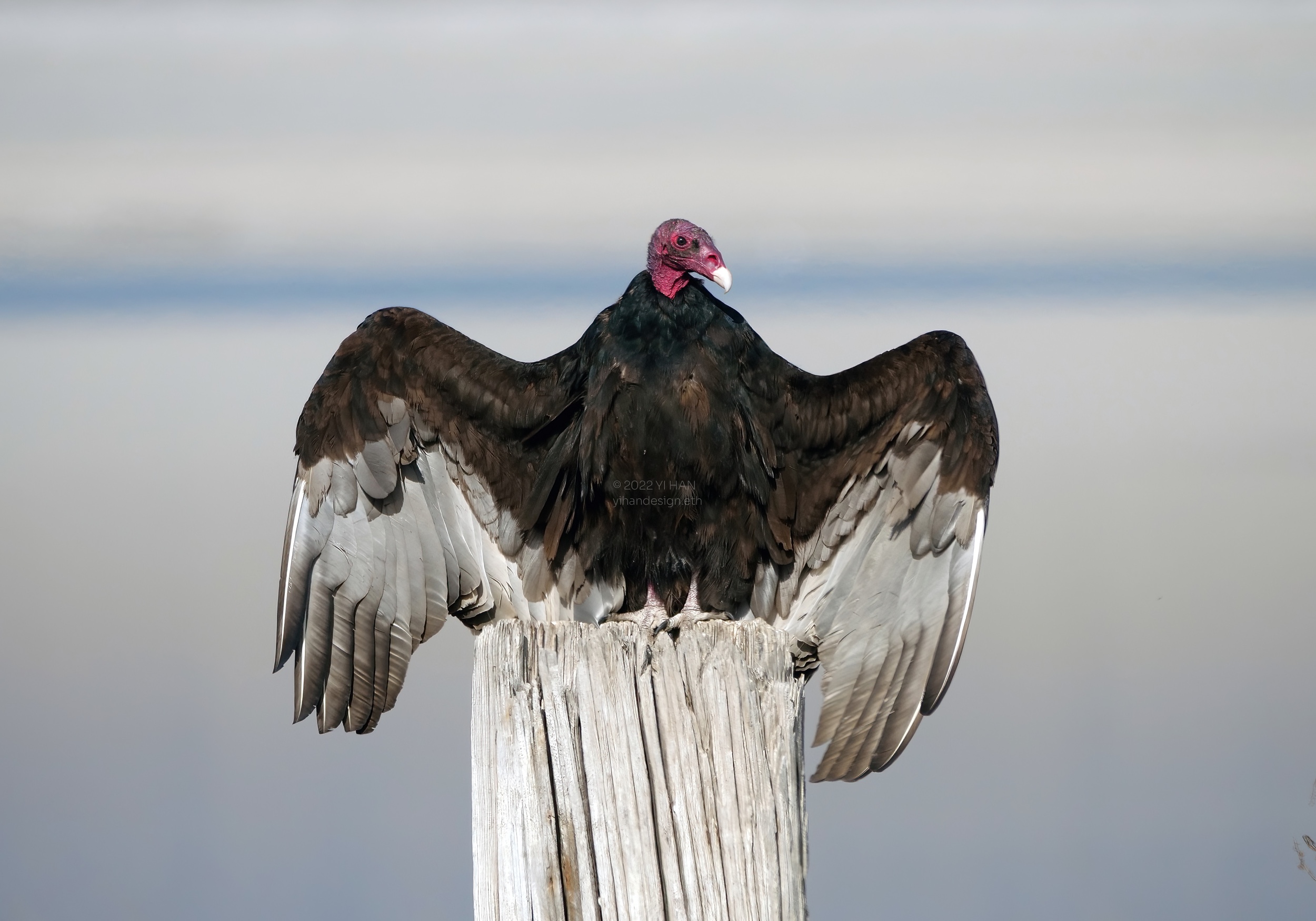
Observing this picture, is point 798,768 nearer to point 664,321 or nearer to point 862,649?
point 862,649

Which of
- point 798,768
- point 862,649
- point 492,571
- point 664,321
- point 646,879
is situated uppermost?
point 664,321

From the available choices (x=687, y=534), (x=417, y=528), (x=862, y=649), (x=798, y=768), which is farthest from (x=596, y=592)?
(x=798, y=768)

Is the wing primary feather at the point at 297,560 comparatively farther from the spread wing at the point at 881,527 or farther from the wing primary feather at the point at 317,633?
the spread wing at the point at 881,527

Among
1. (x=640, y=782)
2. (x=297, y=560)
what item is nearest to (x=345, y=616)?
(x=297, y=560)

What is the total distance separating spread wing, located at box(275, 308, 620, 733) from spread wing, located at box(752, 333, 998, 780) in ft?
2.35

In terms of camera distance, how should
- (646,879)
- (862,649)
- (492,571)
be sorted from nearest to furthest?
(646,879), (862,649), (492,571)

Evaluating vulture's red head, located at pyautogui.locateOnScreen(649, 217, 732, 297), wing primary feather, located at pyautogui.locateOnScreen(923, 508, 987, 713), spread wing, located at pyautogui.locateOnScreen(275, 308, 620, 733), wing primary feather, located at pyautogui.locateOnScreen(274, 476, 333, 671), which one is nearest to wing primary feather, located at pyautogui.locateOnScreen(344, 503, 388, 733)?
spread wing, located at pyautogui.locateOnScreen(275, 308, 620, 733)

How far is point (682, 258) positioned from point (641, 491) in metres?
0.80

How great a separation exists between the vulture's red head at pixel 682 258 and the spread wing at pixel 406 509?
1.26ft

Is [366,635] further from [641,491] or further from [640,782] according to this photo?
[640,782]

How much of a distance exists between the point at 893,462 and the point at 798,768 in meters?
2.07

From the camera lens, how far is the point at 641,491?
13.4 feet

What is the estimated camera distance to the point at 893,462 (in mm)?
4137

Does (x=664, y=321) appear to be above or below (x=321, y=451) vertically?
above
